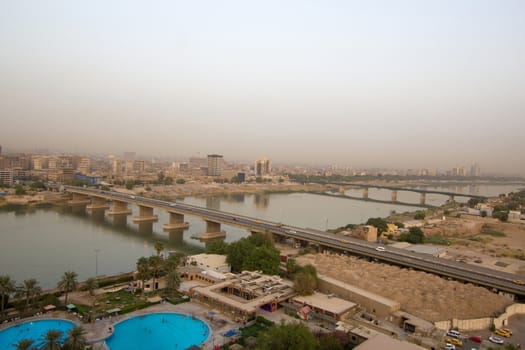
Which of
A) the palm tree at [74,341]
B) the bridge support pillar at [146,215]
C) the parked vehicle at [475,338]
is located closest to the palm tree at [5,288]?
the palm tree at [74,341]

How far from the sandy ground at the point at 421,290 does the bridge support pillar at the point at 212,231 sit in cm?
754

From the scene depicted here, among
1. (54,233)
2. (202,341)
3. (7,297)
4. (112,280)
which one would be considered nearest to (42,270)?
(112,280)

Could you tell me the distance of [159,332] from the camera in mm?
7906

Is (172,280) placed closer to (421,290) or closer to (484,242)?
(421,290)

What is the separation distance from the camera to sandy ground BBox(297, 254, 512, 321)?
903 centimetres

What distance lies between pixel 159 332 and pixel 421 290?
656 centimetres

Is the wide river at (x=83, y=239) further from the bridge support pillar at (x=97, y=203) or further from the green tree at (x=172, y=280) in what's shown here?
the green tree at (x=172, y=280)

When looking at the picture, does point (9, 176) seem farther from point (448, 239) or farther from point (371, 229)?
point (448, 239)

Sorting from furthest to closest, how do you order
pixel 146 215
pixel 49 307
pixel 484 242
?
pixel 146 215 < pixel 484 242 < pixel 49 307

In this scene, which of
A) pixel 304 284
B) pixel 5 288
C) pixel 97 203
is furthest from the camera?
pixel 97 203

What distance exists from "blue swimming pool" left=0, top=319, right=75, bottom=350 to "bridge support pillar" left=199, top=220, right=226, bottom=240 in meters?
11.3

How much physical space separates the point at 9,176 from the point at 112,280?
36.1 m

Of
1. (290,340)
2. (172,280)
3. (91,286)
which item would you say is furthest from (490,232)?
(91,286)

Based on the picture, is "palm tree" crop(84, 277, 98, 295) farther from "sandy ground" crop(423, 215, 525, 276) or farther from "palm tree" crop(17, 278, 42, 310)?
"sandy ground" crop(423, 215, 525, 276)
